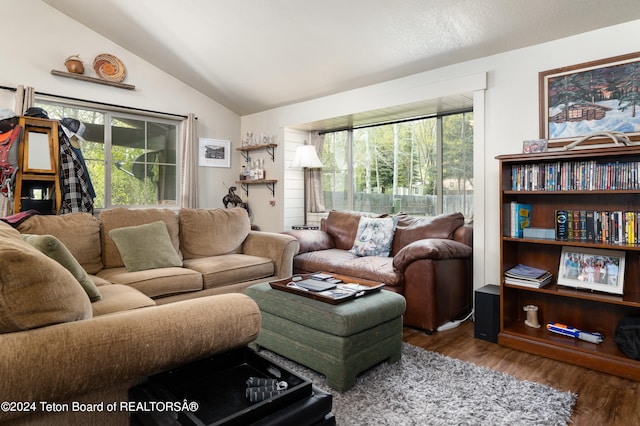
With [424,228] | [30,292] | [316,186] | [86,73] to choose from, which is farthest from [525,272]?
[86,73]

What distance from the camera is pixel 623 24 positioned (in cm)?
258

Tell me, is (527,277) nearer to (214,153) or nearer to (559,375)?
(559,375)

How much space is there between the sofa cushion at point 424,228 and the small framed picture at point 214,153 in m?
2.77

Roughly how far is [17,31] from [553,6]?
4673 mm

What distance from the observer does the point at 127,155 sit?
15.2 ft

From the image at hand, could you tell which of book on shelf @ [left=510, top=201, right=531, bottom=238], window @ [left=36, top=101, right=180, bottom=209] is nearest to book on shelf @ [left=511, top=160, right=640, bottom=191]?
book on shelf @ [left=510, top=201, right=531, bottom=238]

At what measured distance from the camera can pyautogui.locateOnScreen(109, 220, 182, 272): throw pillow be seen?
292 centimetres

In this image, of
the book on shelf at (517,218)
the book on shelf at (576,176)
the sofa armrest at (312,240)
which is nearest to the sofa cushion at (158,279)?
the sofa armrest at (312,240)

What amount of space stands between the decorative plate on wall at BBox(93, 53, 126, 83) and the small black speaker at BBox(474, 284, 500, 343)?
4.36 meters

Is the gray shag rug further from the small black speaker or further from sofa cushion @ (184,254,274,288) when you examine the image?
sofa cushion @ (184,254,274,288)

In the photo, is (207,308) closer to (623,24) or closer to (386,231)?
(386,231)

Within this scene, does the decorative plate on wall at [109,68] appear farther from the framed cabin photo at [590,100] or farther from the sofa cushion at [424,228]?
the framed cabin photo at [590,100]

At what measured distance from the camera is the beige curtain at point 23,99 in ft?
12.1

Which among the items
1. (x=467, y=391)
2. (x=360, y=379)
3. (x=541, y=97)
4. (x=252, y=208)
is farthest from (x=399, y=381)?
(x=252, y=208)
